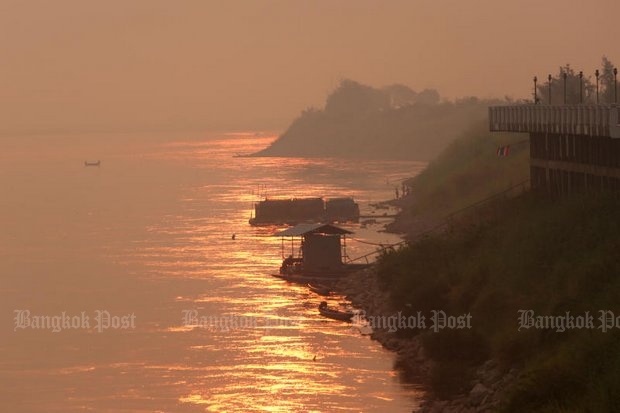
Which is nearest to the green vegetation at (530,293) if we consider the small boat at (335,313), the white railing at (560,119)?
the small boat at (335,313)

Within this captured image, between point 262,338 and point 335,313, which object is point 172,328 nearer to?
point 262,338

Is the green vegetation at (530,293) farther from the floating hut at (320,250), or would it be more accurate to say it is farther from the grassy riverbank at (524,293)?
the floating hut at (320,250)

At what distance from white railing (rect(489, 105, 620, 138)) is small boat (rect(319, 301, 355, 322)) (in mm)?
11149

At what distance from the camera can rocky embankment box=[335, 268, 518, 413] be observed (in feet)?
123

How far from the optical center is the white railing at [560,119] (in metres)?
45.7

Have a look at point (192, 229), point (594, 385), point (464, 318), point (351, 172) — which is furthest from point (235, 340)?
point (351, 172)

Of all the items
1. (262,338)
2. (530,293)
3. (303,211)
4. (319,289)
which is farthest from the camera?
(303,211)

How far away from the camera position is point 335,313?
179 ft

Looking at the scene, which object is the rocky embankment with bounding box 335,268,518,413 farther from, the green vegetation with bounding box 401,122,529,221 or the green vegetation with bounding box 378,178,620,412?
the green vegetation with bounding box 401,122,529,221

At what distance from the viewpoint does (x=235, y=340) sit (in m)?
50.4

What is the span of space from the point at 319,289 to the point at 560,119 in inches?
590

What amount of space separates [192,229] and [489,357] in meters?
55.1

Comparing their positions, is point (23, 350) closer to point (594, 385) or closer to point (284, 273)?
point (284, 273)

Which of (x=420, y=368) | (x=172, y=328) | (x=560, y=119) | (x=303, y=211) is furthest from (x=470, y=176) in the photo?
(x=420, y=368)
